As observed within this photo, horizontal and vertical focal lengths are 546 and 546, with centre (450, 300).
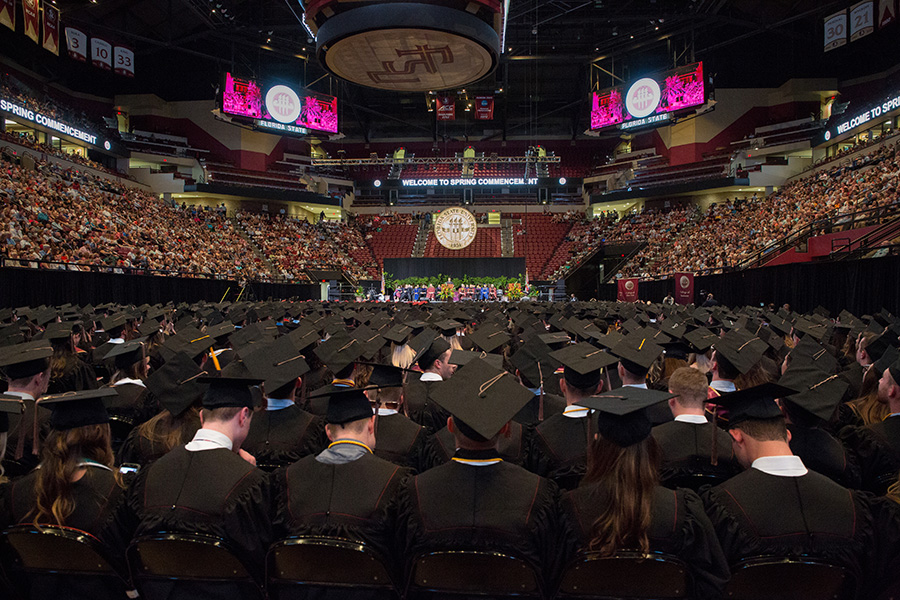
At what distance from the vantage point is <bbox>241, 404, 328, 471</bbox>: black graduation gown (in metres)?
3.47

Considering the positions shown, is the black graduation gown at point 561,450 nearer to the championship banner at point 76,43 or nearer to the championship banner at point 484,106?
the championship banner at point 76,43

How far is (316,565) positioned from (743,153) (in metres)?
37.4

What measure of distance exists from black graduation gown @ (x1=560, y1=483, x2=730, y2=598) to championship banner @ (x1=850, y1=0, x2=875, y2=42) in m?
26.5

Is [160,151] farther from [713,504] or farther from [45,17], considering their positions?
[713,504]

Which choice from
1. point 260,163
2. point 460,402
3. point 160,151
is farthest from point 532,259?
point 460,402

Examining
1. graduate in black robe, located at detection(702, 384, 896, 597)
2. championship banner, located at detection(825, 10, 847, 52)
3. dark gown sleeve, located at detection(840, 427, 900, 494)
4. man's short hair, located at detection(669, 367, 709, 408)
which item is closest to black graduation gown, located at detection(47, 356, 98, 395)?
man's short hair, located at detection(669, 367, 709, 408)

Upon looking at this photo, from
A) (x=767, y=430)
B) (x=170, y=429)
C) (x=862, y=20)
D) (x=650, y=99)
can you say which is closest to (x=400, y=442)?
(x=170, y=429)

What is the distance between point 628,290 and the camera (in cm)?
2466

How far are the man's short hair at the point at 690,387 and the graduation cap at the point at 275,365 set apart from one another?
7.72ft

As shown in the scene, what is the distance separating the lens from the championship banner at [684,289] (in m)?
20.1

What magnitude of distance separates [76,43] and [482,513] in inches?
1211

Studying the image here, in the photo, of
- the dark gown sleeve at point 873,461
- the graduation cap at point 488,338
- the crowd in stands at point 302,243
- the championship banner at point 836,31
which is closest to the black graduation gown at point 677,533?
the dark gown sleeve at point 873,461

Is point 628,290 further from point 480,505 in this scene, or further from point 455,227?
point 480,505

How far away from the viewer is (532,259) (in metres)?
39.9
